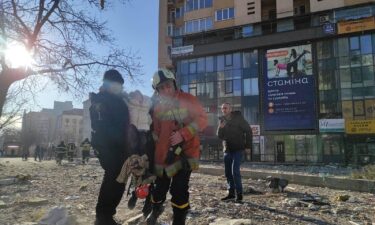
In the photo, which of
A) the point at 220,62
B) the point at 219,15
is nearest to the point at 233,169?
the point at 220,62

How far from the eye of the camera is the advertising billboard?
142ft

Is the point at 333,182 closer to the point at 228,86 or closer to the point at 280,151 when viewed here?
the point at 280,151

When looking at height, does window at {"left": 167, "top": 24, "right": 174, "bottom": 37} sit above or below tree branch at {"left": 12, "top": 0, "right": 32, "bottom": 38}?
above

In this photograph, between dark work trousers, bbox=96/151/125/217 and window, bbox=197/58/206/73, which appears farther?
window, bbox=197/58/206/73

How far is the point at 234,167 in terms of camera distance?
7.52 metres

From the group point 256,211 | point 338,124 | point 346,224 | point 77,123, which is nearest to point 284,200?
point 256,211

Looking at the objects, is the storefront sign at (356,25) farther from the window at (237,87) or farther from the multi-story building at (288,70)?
the window at (237,87)

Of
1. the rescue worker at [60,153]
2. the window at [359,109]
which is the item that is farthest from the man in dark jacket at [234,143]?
the window at [359,109]

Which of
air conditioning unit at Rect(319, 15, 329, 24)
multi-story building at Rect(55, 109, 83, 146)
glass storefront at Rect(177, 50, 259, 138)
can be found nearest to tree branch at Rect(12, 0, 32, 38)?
glass storefront at Rect(177, 50, 259, 138)

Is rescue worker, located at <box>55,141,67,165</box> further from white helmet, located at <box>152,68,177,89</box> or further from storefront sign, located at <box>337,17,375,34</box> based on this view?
storefront sign, located at <box>337,17,375,34</box>

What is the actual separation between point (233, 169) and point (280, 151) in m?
37.5

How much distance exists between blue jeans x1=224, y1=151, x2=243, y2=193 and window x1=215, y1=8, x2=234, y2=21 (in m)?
42.4

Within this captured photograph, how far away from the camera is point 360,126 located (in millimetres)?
39781

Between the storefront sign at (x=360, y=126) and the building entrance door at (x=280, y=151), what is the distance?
693cm
